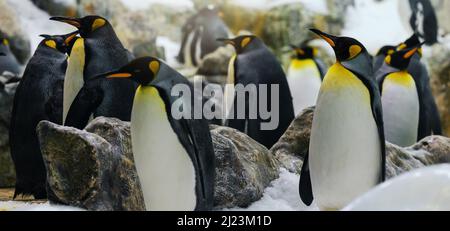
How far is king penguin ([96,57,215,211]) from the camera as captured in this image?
1.88 metres

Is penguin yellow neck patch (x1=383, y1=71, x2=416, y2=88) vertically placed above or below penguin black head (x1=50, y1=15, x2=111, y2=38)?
below

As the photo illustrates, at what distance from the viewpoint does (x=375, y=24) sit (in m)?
8.22

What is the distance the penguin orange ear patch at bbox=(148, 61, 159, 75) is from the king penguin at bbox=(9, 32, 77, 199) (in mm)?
930

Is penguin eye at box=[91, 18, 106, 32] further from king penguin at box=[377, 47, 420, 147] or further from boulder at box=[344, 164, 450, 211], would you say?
king penguin at box=[377, 47, 420, 147]

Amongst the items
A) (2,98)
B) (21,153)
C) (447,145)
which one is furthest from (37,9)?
(447,145)

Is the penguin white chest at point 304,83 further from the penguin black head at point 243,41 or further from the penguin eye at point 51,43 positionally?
the penguin eye at point 51,43

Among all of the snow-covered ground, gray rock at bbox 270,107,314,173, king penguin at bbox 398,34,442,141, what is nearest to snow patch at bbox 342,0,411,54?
king penguin at bbox 398,34,442,141

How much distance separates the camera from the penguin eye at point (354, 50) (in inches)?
82.0

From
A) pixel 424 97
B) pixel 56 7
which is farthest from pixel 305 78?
pixel 56 7

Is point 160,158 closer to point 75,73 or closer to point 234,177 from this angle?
point 234,177

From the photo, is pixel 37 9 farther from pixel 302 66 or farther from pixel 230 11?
pixel 302 66

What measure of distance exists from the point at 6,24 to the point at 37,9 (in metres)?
0.93

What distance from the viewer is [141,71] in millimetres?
1891

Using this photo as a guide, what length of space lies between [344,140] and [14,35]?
462 cm
